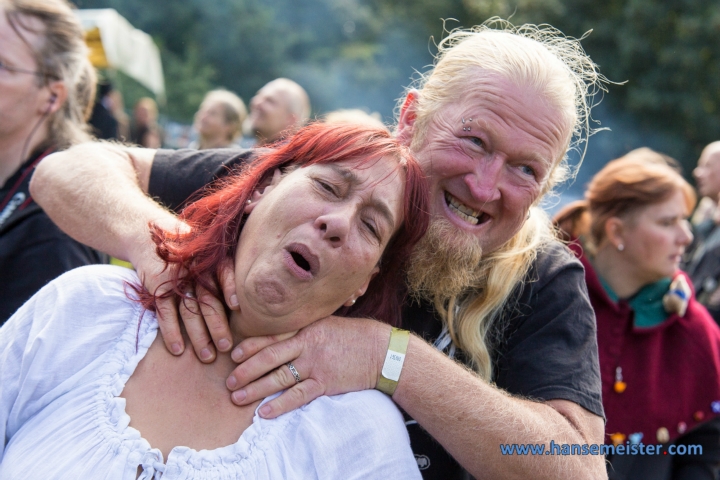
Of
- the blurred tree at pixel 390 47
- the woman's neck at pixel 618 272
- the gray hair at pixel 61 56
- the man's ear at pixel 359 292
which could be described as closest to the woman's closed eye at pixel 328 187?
the man's ear at pixel 359 292

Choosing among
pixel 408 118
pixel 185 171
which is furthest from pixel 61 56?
pixel 408 118

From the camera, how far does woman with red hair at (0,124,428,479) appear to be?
5.61ft

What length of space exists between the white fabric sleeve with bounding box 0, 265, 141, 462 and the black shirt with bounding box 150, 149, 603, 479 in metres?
0.81

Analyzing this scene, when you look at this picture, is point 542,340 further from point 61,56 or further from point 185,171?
point 61,56

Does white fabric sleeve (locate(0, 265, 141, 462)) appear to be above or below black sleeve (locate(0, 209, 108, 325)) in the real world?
above

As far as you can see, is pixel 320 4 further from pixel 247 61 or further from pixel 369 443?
pixel 369 443

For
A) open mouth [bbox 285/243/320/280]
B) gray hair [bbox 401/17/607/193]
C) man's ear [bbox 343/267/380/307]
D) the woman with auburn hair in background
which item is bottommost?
the woman with auburn hair in background

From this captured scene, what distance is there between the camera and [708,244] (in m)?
5.98

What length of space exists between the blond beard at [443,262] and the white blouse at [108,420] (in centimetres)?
56

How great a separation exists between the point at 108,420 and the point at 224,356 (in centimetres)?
35

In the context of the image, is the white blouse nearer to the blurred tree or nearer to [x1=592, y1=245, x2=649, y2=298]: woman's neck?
[x1=592, y1=245, x2=649, y2=298]: woman's neck

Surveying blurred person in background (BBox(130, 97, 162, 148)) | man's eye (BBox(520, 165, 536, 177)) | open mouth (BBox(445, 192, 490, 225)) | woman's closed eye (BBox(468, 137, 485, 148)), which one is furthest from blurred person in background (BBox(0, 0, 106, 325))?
blurred person in background (BBox(130, 97, 162, 148))

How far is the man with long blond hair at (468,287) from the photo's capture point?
1.92 m

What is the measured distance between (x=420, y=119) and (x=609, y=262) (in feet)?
6.09
